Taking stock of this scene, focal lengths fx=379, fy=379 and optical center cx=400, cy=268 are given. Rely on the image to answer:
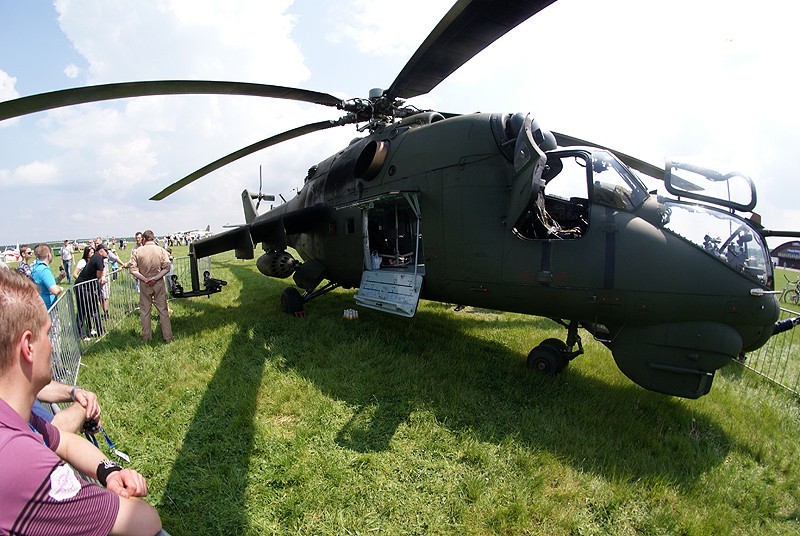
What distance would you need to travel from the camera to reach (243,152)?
738cm

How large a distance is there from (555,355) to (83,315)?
8.08 m

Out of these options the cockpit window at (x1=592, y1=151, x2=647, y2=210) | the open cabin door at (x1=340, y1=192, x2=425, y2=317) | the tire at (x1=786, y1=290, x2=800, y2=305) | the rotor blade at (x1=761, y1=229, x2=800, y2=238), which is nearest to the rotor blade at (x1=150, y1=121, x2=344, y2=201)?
the open cabin door at (x1=340, y1=192, x2=425, y2=317)

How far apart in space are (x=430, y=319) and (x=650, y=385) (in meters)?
4.60

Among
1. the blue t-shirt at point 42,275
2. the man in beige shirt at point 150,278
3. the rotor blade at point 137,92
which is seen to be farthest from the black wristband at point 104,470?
the blue t-shirt at point 42,275

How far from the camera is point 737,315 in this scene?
383 cm

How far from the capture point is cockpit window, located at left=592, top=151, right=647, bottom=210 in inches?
169

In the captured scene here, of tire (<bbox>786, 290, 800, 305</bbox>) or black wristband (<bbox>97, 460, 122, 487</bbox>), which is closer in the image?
black wristband (<bbox>97, 460, 122, 487</bbox>)

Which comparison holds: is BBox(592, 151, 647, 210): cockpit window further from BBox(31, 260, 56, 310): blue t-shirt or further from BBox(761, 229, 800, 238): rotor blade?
BBox(31, 260, 56, 310): blue t-shirt

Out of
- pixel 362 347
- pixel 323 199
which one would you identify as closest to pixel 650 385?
pixel 362 347

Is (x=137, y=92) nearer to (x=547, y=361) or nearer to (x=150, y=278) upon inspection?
(x=150, y=278)

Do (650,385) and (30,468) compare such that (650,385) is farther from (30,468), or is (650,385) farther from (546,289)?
(30,468)

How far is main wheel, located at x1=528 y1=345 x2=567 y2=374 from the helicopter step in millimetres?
1813

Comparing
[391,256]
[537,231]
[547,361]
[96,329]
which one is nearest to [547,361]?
[547,361]

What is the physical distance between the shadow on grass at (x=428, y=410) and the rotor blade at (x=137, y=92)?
356 cm
